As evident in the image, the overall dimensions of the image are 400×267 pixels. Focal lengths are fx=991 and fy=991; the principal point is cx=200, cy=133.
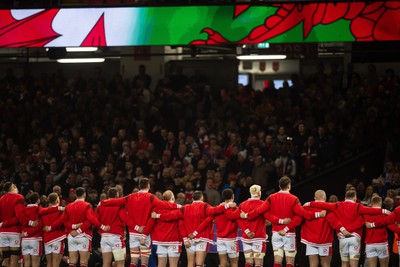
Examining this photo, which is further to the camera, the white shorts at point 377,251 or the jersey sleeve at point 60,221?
the jersey sleeve at point 60,221

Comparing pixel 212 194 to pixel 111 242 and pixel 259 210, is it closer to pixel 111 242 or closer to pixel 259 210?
pixel 111 242

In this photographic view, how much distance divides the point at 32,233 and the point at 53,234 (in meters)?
0.47

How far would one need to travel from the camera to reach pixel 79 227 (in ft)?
67.6

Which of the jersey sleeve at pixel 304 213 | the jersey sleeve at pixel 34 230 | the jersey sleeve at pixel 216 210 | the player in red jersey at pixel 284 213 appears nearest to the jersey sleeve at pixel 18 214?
the jersey sleeve at pixel 34 230

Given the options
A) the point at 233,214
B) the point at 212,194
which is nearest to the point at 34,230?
the point at 233,214

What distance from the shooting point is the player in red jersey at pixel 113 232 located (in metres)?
20.5

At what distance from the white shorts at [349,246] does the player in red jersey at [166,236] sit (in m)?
3.31

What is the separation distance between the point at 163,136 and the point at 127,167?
1826 mm

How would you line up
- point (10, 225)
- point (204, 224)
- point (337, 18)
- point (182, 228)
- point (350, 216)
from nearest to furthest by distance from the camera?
point (350, 216) → point (204, 224) → point (182, 228) → point (10, 225) → point (337, 18)

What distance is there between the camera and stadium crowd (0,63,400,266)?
24641mm

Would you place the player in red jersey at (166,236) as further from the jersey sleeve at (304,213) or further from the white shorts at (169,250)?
the jersey sleeve at (304,213)

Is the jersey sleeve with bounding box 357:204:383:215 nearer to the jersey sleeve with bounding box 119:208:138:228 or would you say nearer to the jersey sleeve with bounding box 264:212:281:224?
the jersey sleeve with bounding box 264:212:281:224

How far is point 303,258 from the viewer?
21656mm

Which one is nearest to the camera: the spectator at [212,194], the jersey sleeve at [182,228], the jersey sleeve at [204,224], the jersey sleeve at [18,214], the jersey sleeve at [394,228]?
the jersey sleeve at [394,228]
